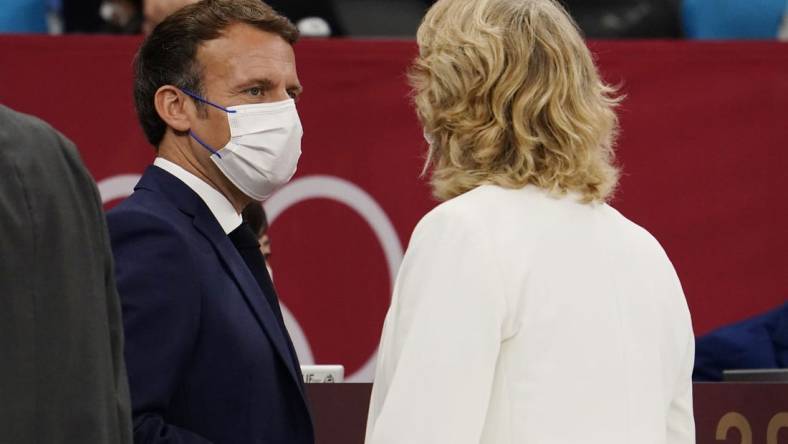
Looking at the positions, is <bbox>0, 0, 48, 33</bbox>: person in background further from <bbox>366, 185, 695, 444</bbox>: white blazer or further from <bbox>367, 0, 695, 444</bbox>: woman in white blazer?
<bbox>366, 185, 695, 444</bbox>: white blazer

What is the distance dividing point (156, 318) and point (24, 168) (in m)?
0.93

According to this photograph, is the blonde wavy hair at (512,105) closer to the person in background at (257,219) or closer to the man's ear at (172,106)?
the man's ear at (172,106)

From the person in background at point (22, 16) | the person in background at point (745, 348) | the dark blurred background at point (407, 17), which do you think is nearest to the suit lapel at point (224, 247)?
the person in background at point (745, 348)

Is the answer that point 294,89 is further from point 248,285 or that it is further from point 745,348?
point 745,348

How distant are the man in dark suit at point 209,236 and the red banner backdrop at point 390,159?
1.74m

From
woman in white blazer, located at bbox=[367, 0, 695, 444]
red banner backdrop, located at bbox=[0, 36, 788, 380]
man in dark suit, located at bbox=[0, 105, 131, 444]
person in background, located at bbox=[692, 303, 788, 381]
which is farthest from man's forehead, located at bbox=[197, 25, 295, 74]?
red banner backdrop, located at bbox=[0, 36, 788, 380]

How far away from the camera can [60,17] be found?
5.79m

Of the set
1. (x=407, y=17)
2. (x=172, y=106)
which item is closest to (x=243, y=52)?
(x=172, y=106)

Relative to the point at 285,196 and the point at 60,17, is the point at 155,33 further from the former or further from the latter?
the point at 60,17

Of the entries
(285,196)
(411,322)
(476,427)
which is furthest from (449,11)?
(285,196)

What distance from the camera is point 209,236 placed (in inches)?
100.0

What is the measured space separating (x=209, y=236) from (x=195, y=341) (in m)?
0.24

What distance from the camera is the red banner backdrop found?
4582mm

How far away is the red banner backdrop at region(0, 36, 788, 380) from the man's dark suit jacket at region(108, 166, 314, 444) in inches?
80.9
